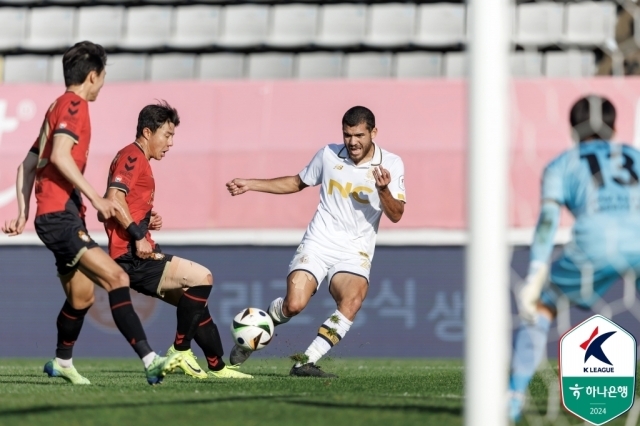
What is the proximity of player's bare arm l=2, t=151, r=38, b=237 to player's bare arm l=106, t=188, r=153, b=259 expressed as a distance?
0.55m

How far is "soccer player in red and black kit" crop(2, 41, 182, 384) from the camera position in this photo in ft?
19.7

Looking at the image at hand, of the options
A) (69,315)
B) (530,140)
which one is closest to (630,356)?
(69,315)

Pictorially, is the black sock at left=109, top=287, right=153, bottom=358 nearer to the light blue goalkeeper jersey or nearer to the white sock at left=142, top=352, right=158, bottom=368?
the white sock at left=142, top=352, right=158, bottom=368

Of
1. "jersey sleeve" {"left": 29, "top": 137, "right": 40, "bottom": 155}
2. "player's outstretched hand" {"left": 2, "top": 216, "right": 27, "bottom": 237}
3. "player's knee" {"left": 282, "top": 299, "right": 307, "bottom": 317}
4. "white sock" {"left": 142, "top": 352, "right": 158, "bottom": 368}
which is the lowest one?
"white sock" {"left": 142, "top": 352, "right": 158, "bottom": 368}

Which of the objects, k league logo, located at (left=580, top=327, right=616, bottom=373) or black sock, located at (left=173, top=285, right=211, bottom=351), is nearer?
k league logo, located at (left=580, top=327, right=616, bottom=373)

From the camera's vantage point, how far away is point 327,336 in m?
7.49

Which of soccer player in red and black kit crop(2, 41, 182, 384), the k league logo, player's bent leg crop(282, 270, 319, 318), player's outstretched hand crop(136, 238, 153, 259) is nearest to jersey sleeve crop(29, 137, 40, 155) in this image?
soccer player in red and black kit crop(2, 41, 182, 384)

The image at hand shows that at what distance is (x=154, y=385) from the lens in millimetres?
6359

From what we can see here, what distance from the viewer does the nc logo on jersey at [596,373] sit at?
543 cm

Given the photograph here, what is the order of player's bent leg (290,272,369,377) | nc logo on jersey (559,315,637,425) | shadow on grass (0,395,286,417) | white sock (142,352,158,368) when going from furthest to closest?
player's bent leg (290,272,369,377) → white sock (142,352,158,368) → nc logo on jersey (559,315,637,425) → shadow on grass (0,395,286,417)

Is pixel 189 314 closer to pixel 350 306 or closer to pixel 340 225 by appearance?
pixel 350 306

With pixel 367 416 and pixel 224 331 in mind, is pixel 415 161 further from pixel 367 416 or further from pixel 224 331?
pixel 367 416

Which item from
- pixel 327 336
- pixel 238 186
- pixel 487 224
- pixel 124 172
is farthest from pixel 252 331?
pixel 487 224

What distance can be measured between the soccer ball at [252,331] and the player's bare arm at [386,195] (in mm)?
1148
